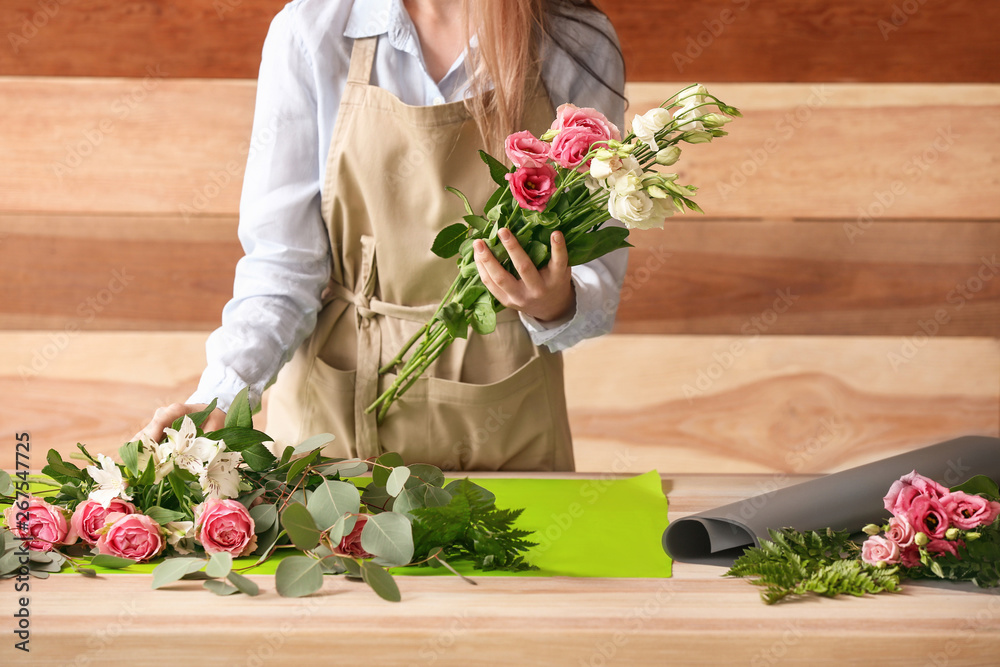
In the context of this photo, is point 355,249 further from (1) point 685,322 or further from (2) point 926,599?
(1) point 685,322

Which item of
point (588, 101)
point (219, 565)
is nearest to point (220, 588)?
point (219, 565)

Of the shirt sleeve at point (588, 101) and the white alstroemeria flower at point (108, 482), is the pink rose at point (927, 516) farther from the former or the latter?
the white alstroemeria flower at point (108, 482)

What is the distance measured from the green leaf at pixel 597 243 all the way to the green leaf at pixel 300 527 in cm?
42

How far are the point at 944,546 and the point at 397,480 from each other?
52 centimetres

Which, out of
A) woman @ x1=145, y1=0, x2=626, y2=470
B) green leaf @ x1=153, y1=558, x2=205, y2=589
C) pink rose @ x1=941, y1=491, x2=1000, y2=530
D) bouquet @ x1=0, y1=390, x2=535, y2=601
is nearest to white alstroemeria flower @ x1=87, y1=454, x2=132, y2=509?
bouquet @ x1=0, y1=390, x2=535, y2=601

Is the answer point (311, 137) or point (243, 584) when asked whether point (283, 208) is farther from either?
point (243, 584)

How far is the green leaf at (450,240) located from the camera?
1.00m

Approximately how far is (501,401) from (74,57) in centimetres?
144

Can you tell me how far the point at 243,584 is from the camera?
0.75 m

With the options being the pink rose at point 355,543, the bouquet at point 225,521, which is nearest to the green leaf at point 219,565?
the bouquet at point 225,521

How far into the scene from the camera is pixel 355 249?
4.25 ft

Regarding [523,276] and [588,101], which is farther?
[588,101]

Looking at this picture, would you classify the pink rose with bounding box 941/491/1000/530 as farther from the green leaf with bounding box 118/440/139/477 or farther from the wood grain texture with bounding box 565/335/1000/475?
the wood grain texture with bounding box 565/335/1000/475

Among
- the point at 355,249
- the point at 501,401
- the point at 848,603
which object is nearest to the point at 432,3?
the point at 355,249
